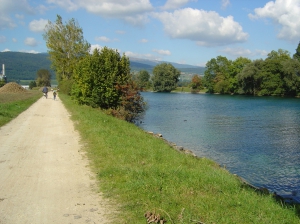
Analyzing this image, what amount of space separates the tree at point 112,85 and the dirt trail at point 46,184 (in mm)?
13510

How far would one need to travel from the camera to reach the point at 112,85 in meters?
26.2

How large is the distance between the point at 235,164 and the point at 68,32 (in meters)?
43.0

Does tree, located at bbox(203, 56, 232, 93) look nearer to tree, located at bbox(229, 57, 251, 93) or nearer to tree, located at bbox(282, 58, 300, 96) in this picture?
tree, located at bbox(229, 57, 251, 93)

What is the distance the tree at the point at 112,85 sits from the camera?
26.3 m

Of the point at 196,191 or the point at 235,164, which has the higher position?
the point at 196,191

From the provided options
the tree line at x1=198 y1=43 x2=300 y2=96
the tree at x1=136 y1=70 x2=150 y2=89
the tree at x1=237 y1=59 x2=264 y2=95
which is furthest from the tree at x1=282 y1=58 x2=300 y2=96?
the tree at x1=136 y1=70 x2=150 y2=89

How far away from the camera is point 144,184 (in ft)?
23.0

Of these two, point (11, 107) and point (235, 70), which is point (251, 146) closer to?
point (11, 107)

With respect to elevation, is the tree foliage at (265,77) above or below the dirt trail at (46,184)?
above

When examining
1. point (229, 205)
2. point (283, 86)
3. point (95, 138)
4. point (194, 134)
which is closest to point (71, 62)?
point (194, 134)

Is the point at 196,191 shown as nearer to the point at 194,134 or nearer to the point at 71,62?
the point at 194,134

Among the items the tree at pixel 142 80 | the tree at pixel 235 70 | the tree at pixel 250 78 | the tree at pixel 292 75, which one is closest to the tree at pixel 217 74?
the tree at pixel 235 70

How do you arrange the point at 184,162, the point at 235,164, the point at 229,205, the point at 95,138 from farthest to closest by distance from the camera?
the point at 235,164, the point at 95,138, the point at 184,162, the point at 229,205

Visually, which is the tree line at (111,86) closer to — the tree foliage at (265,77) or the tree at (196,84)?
the tree foliage at (265,77)
